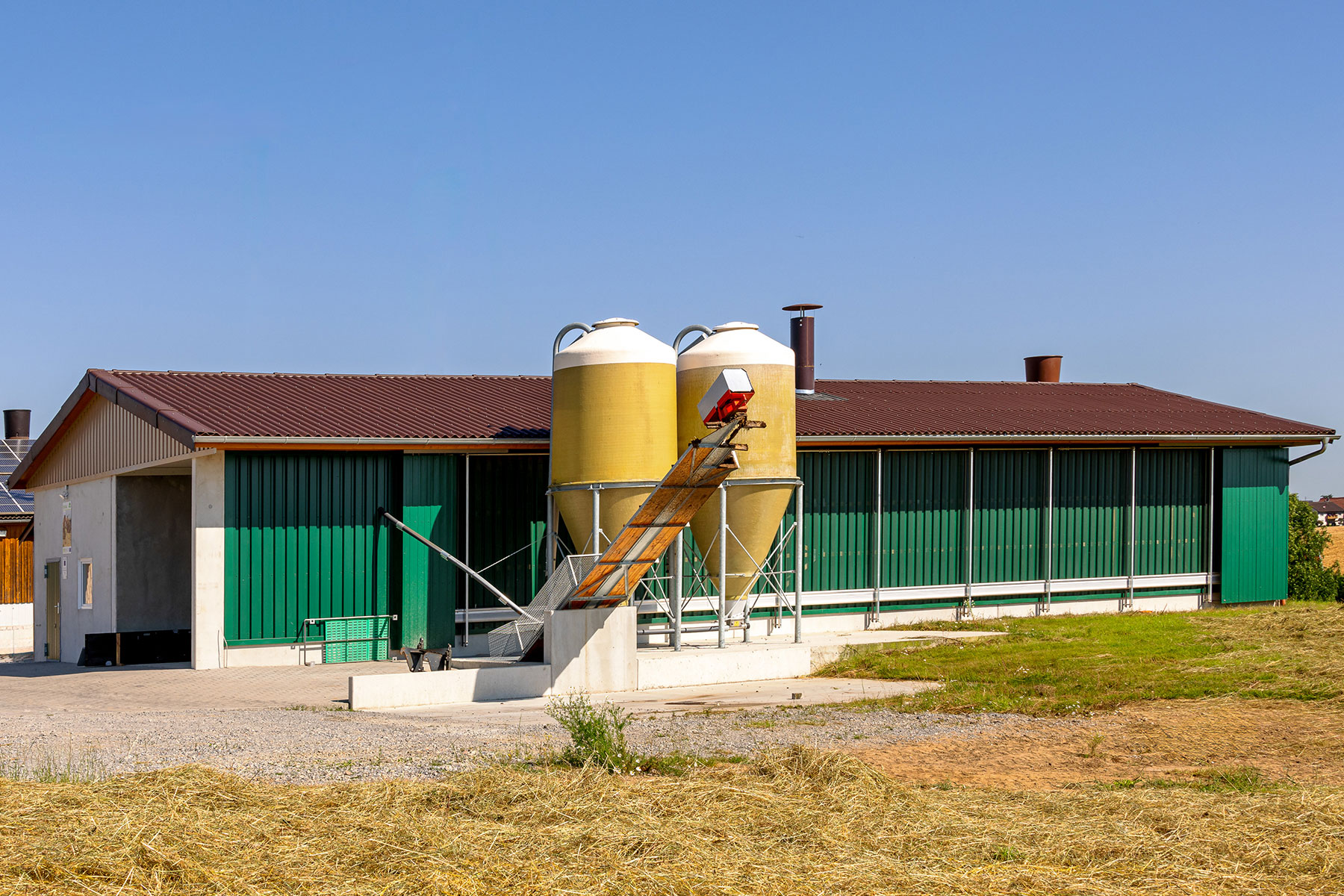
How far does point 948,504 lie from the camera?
2508cm

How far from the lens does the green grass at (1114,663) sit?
50.3 ft

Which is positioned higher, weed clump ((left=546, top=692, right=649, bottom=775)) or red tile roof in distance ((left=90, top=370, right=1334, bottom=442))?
red tile roof in distance ((left=90, top=370, right=1334, bottom=442))

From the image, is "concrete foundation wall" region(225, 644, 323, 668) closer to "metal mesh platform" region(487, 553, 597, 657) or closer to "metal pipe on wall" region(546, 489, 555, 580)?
"metal mesh platform" region(487, 553, 597, 657)

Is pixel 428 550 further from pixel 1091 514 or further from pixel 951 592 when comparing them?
pixel 1091 514

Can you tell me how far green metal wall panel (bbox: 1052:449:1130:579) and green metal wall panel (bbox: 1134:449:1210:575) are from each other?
0.47m

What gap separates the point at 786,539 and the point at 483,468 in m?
5.30

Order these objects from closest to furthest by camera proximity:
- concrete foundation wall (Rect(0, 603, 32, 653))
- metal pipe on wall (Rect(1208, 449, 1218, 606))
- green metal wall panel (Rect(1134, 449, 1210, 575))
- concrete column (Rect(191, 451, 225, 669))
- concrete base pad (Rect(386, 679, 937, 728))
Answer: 1. concrete base pad (Rect(386, 679, 937, 728))
2. concrete column (Rect(191, 451, 225, 669))
3. green metal wall panel (Rect(1134, 449, 1210, 575))
4. metal pipe on wall (Rect(1208, 449, 1218, 606))
5. concrete foundation wall (Rect(0, 603, 32, 653))

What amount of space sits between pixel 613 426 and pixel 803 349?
28.4 feet

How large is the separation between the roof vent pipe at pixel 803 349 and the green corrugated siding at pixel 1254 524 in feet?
29.2

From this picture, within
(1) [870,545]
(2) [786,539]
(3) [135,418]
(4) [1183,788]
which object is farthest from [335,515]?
(4) [1183,788]

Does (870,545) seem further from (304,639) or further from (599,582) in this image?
(304,639)

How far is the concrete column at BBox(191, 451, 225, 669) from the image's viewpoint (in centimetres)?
1908

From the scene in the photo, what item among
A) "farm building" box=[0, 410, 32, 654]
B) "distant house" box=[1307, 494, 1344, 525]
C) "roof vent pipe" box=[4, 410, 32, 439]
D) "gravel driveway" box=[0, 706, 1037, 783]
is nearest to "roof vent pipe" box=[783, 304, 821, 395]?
"gravel driveway" box=[0, 706, 1037, 783]

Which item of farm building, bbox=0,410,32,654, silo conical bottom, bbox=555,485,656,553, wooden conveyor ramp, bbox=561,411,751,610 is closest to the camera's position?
wooden conveyor ramp, bbox=561,411,751,610
